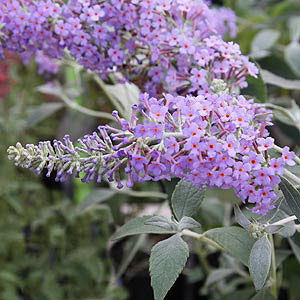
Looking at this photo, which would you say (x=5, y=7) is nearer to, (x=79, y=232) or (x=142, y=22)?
(x=142, y=22)

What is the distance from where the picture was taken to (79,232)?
1386 millimetres

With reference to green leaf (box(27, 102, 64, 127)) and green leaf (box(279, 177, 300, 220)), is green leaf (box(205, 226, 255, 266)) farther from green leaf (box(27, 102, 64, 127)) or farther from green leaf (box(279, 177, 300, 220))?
green leaf (box(27, 102, 64, 127))

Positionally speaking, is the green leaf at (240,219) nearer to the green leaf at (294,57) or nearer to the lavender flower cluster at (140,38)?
the lavender flower cluster at (140,38)

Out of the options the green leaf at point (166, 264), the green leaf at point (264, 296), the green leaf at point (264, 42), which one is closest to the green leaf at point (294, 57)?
the green leaf at point (264, 42)

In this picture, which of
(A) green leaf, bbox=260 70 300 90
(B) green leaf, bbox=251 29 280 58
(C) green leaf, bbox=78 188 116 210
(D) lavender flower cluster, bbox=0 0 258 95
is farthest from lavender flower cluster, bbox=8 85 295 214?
(B) green leaf, bbox=251 29 280 58

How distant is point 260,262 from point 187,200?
0.38 feet

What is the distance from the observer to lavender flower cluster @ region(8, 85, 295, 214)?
528 mm

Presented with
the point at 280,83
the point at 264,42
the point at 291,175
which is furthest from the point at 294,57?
the point at 291,175

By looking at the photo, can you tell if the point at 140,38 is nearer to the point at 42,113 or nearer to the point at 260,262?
the point at 260,262

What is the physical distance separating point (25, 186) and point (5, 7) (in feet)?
2.14

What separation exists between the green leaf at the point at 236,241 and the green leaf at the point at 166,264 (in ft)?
0.22

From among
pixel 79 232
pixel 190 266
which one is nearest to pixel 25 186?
pixel 79 232

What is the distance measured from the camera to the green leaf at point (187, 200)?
0.63 metres

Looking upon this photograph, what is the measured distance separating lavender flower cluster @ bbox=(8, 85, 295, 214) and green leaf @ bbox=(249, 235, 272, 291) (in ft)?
0.13
